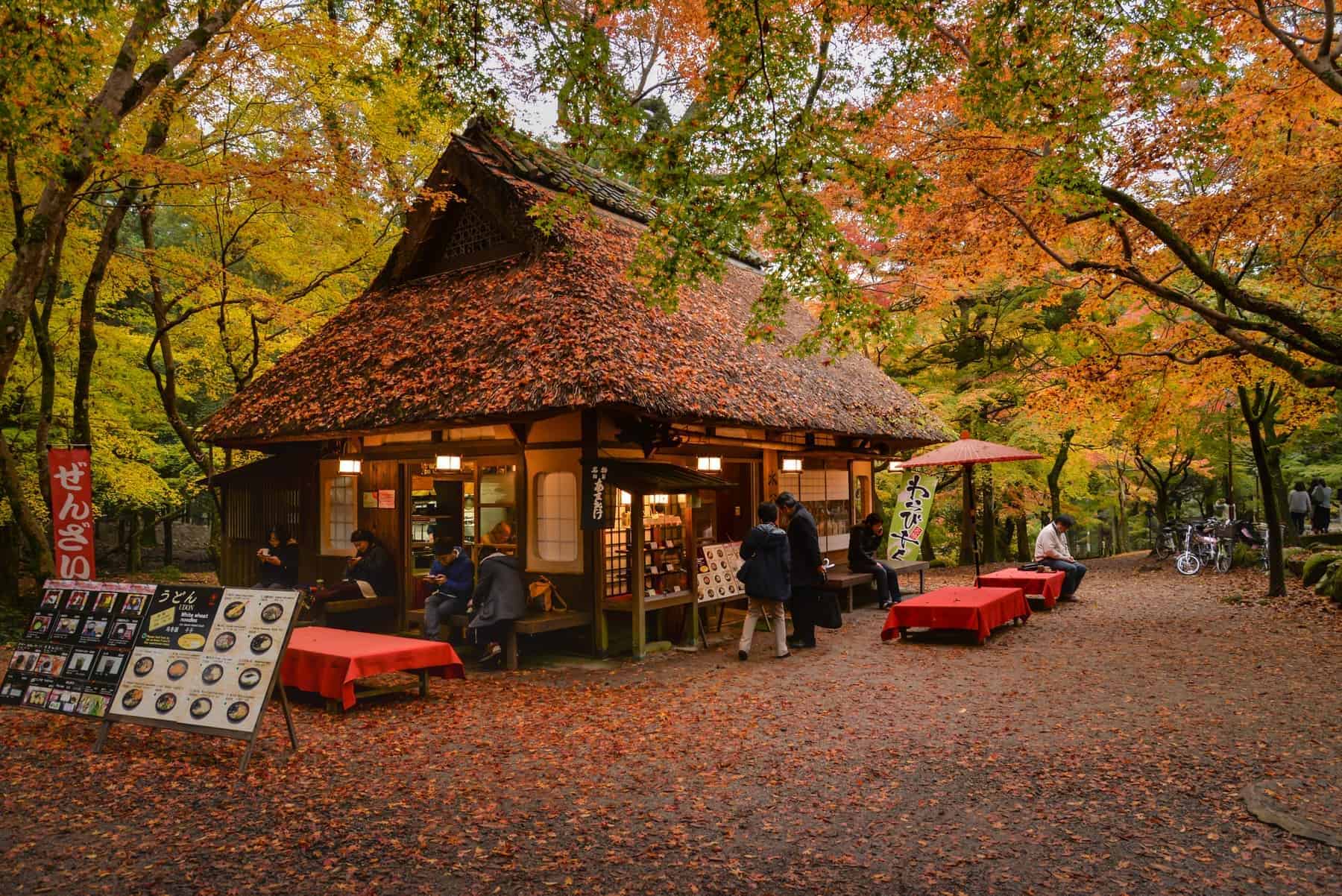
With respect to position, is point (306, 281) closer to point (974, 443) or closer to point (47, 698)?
point (47, 698)

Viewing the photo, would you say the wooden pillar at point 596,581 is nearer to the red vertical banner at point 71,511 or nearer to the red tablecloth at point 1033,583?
the red vertical banner at point 71,511

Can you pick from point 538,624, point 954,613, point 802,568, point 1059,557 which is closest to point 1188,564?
point 1059,557

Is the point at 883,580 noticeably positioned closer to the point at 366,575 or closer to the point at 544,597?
the point at 544,597

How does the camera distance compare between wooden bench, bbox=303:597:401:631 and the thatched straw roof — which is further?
wooden bench, bbox=303:597:401:631

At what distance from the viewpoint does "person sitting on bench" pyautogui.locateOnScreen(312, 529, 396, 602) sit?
10344 millimetres

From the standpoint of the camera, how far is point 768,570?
8.80m

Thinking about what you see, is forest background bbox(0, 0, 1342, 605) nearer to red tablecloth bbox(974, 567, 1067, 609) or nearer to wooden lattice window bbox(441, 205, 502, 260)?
wooden lattice window bbox(441, 205, 502, 260)

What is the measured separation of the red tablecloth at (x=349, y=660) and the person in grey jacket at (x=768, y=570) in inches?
129

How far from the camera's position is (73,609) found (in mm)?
6137

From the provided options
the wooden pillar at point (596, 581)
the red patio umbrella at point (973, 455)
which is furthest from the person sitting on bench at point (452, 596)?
the red patio umbrella at point (973, 455)

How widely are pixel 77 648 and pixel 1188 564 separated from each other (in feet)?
62.4

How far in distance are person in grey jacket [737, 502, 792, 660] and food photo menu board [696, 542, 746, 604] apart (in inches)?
45.9

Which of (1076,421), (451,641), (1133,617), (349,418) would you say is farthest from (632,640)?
(1076,421)

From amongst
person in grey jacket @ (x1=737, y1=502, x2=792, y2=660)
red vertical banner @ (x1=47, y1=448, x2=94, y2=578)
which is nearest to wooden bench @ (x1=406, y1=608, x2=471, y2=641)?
person in grey jacket @ (x1=737, y1=502, x2=792, y2=660)
